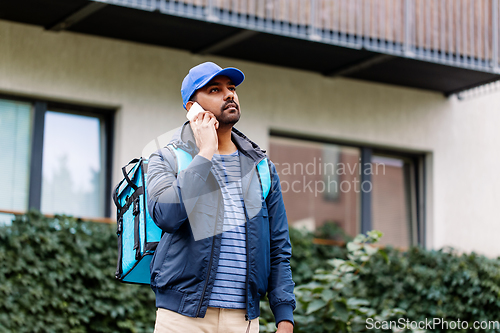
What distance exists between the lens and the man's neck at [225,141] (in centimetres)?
323

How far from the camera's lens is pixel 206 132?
9.84 ft

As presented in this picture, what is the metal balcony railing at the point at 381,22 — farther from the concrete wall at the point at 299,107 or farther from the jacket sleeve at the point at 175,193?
the jacket sleeve at the point at 175,193

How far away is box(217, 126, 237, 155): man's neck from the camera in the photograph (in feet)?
10.6

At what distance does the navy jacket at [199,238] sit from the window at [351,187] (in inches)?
220

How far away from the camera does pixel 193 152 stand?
10.3 feet

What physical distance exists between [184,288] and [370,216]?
6723 mm

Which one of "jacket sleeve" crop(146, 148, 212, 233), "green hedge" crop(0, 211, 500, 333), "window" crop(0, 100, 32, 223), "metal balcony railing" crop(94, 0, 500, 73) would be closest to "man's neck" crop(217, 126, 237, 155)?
"jacket sleeve" crop(146, 148, 212, 233)

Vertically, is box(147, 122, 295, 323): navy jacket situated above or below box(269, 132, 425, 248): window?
below

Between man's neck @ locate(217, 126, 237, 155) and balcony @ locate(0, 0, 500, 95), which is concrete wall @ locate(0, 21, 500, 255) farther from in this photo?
man's neck @ locate(217, 126, 237, 155)

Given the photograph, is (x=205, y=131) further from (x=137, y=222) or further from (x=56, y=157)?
(x=56, y=157)

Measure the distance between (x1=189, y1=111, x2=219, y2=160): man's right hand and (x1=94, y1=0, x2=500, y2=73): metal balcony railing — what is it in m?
3.81

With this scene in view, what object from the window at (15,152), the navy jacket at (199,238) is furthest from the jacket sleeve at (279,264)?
the window at (15,152)

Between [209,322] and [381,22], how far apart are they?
5975 mm

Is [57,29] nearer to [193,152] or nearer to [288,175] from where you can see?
[288,175]
